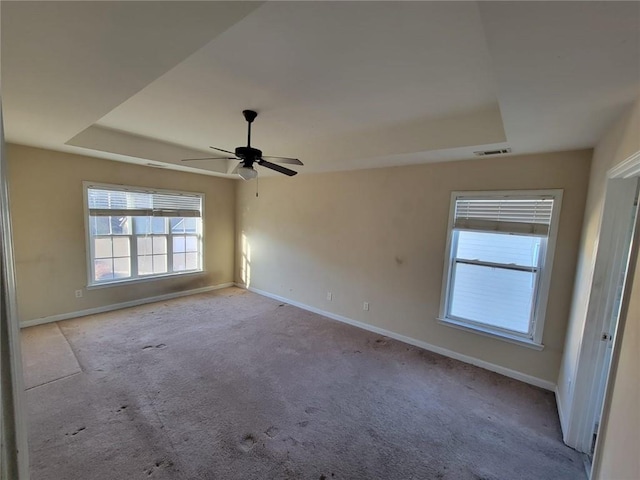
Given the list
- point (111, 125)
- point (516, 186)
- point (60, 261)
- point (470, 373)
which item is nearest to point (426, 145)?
point (516, 186)

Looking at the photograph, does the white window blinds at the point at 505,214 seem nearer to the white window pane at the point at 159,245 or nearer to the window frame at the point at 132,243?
the window frame at the point at 132,243

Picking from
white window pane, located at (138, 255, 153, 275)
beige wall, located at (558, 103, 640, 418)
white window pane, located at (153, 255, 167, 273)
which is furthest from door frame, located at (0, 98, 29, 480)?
white window pane, located at (153, 255, 167, 273)

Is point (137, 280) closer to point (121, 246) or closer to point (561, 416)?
point (121, 246)

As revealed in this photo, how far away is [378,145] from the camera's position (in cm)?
322

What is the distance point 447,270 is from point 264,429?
258 centimetres

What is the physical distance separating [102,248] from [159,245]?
0.85 metres

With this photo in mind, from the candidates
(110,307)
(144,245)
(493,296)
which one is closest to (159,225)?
(144,245)

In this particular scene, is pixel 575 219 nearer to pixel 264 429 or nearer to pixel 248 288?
pixel 264 429

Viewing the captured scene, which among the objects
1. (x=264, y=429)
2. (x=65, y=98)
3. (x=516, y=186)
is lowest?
(x=264, y=429)

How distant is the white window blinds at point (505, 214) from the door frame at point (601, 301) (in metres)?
0.92

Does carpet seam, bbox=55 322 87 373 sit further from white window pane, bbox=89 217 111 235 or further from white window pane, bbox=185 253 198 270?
white window pane, bbox=185 253 198 270

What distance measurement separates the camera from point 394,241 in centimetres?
379

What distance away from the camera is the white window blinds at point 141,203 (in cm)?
425

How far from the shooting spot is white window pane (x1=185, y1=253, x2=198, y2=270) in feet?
18.0
